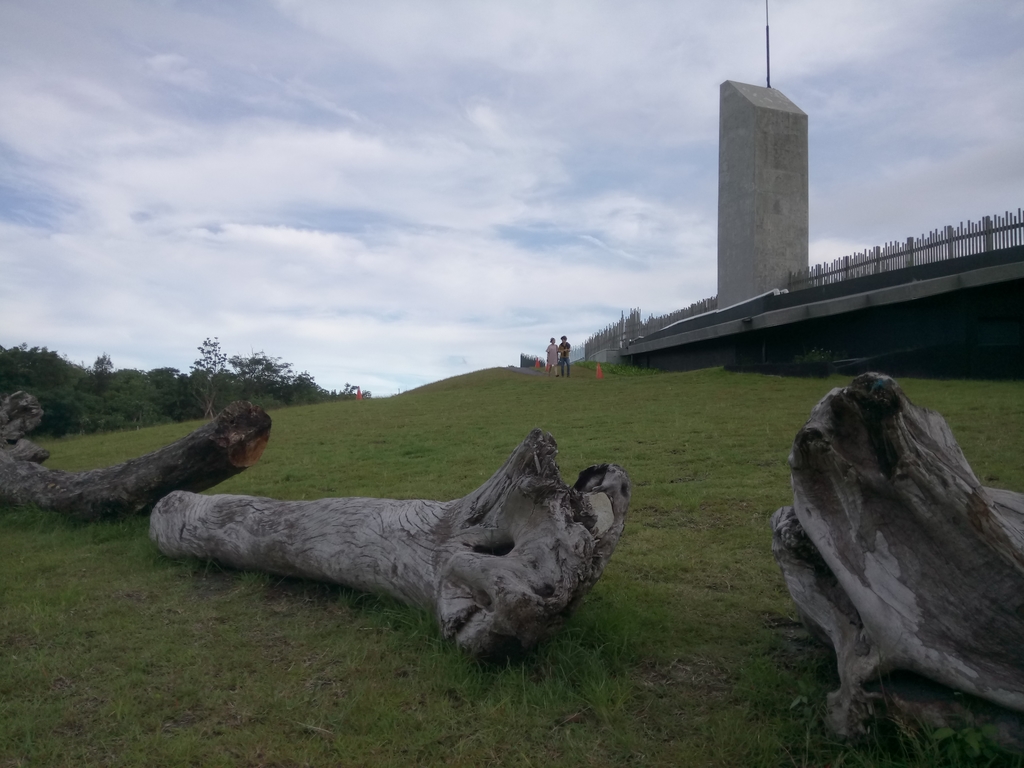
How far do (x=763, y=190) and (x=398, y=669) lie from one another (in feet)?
85.6

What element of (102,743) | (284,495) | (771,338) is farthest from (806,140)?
(102,743)

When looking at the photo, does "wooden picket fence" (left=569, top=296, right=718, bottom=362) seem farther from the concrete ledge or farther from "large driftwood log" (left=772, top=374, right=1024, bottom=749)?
"large driftwood log" (left=772, top=374, right=1024, bottom=749)

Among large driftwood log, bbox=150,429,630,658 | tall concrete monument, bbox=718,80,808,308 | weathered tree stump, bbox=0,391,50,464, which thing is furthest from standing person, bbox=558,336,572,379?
large driftwood log, bbox=150,429,630,658

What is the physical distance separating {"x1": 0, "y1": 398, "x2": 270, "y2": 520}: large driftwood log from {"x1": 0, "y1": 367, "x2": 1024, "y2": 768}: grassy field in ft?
0.72

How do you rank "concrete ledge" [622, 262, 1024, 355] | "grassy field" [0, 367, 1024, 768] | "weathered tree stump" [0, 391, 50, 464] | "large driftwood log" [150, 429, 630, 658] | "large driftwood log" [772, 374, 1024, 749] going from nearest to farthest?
"large driftwood log" [772, 374, 1024, 749], "grassy field" [0, 367, 1024, 768], "large driftwood log" [150, 429, 630, 658], "weathered tree stump" [0, 391, 50, 464], "concrete ledge" [622, 262, 1024, 355]

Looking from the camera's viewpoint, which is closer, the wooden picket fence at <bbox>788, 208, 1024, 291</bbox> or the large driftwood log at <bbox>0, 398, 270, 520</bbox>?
the large driftwood log at <bbox>0, 398, 270, 520</bbox>

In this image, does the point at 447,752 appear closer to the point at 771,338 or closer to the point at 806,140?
the point at 771,338

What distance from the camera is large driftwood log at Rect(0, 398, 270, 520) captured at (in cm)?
694

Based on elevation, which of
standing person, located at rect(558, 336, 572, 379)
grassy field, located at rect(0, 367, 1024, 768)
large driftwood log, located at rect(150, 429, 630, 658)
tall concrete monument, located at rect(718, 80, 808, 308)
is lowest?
grassy field, located at rect(0, 367, 1024, 768)

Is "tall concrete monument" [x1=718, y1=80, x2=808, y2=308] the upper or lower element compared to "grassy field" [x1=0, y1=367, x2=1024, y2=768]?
upper

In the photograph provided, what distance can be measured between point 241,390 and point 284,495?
2778 cm

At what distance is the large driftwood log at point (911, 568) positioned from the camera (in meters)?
2.85

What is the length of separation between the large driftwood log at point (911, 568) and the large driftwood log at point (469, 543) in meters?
1.24

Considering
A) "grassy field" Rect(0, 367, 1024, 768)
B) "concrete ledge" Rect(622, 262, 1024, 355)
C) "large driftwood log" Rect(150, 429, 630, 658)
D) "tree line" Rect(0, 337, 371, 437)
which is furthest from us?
"tree line" Rect(0, 337, 371, 437)
